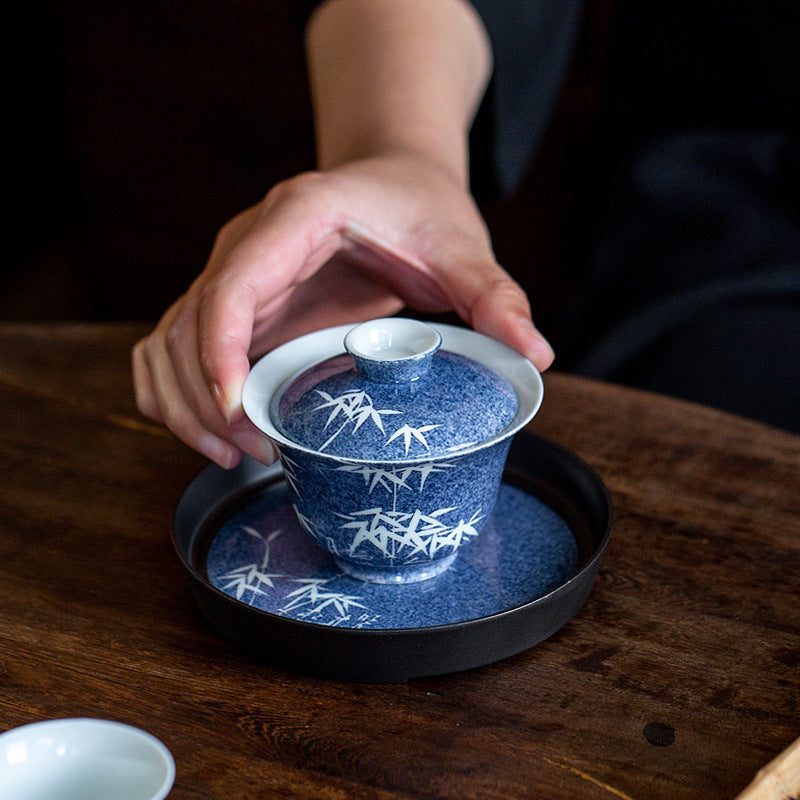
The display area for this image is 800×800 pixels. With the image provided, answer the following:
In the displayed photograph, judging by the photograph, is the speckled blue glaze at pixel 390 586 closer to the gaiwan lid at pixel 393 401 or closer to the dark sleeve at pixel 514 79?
the gaiwan lid at pixel 393 401

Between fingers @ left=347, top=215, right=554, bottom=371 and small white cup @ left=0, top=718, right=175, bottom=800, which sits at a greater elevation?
fingers @ left=347, top=215, right=554, bottom=371

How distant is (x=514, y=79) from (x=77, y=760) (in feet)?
3.53

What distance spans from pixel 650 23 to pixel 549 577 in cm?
122

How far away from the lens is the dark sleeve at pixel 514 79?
1.23m

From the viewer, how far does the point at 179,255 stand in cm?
268

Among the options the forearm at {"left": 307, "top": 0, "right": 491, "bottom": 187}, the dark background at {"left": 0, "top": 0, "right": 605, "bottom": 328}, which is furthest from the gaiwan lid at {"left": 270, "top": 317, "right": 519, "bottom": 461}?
the dark background at {"left": 0, "top": 0, "right": 605, "bottom": 328}

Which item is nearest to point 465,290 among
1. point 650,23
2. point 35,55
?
point 650,23

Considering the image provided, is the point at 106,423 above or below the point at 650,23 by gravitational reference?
below

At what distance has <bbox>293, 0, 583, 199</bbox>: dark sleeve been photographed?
1.23m

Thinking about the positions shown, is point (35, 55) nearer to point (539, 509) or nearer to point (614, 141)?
point (614, 141)

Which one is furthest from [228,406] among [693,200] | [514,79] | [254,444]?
[693,200]

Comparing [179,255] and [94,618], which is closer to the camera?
[94,618]

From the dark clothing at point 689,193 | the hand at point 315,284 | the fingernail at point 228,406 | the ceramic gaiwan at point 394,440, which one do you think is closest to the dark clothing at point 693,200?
the dark clothing at point 689,193

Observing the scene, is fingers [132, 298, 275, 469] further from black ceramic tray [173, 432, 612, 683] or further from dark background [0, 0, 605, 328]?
dark background [0, 0, 605, 328]
